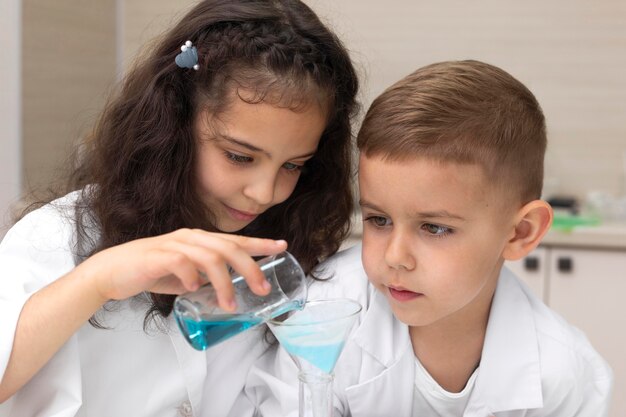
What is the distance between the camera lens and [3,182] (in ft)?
9.41

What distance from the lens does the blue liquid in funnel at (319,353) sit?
0.94 m

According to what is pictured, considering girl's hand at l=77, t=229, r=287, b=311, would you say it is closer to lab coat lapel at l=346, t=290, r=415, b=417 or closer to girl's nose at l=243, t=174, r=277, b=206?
girl's nose at l=243, t=174, r=277, b=206

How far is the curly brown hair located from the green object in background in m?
1.35

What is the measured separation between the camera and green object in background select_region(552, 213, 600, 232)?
102 inches

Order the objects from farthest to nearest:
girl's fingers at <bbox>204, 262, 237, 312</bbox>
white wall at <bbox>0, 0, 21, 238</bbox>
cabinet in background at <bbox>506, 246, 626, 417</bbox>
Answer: white wall at <bbox>0, 0, 21, 238</bbox>
cabinet in background at <bbox>506, 246, 626, 417</bbox>
girl's fingers at <bbox>204, 262, 237, 312</bbox>

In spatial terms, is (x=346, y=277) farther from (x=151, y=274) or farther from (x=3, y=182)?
(x=3, y=182)

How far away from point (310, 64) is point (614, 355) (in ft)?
5.64

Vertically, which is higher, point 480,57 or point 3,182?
point 480,57

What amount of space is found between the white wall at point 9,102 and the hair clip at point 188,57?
1.62 metres

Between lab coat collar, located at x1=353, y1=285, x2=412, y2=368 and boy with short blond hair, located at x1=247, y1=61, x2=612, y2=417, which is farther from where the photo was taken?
lab coat collar, located at x1=353, y1=285, x2=412, y2=368

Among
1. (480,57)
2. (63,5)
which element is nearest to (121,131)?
(63,5)

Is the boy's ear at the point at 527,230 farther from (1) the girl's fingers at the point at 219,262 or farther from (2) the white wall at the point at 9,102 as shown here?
(2) the white wall at the point at 9,102

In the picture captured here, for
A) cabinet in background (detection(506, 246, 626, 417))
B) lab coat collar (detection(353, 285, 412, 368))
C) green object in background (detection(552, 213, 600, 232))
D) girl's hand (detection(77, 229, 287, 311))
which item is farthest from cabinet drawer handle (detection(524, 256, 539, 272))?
girl's hand (detection(77, 229, 287, 311))

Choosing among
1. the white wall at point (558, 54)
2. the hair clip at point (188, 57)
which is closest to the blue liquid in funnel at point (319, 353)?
the hair clip at point (188, 57)
